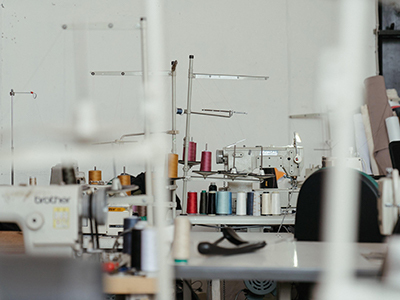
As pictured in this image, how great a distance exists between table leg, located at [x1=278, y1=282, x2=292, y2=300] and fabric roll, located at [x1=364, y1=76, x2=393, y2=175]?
2680 mm

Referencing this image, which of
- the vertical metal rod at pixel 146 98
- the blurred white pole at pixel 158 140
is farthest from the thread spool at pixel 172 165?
the blurred white pole at pixel 158 140

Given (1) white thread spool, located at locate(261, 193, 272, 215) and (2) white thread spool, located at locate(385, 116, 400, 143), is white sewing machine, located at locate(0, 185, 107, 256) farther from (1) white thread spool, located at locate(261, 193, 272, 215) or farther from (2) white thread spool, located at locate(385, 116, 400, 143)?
(2) white thread spool, located at locate(385, 116, 400, 143)

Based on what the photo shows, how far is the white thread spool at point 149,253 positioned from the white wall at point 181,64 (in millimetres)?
3486

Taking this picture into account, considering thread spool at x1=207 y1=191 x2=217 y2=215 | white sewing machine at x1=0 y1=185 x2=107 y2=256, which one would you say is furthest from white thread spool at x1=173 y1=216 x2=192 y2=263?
thread spool at x1=207 y1=191 x2=217 y2=215

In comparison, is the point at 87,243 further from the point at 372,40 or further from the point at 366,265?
the point at 372,40

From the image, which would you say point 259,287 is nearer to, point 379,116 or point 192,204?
point 192,204

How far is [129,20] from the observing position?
5020 millimetres

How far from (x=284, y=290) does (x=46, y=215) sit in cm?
97

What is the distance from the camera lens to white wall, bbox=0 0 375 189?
192 inches

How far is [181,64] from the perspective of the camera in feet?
16.7

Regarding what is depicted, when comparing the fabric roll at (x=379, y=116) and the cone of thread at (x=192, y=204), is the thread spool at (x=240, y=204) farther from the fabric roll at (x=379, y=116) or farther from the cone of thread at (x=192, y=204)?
the fabric roll at (x=379, y=116)

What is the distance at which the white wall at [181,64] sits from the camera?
16.0ft

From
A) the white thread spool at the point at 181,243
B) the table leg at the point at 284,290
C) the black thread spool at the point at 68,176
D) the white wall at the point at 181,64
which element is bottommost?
the table leg at the point at 284,290

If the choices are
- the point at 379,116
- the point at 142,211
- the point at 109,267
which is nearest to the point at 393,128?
the point at 379,116
